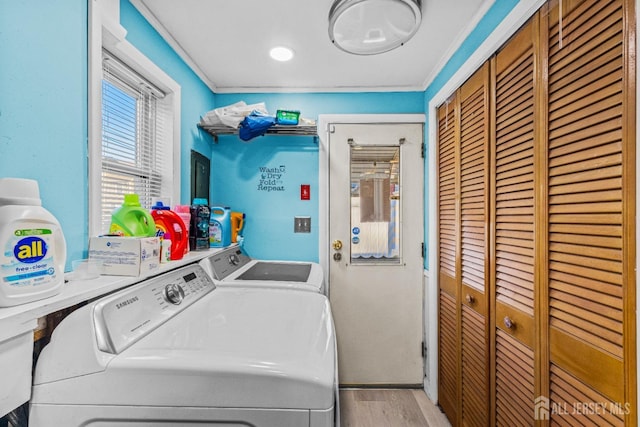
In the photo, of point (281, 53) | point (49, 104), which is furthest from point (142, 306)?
point (281, 53)

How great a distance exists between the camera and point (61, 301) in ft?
2.55

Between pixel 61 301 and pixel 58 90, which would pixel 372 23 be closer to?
pixel 58 90


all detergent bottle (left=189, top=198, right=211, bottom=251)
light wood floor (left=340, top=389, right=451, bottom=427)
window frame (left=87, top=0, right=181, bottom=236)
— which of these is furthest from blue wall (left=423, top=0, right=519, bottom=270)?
window frame (left=87, top=0, right=181, bottom=236)

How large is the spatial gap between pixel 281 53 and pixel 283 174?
90 cm

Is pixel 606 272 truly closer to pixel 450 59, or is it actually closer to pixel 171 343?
pixel 171 343

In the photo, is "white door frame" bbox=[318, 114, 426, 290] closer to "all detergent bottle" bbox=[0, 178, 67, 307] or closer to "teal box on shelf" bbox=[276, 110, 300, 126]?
"teal box on shelf" bbox=[276, 110, 300, 126]

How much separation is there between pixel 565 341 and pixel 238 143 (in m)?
2.34

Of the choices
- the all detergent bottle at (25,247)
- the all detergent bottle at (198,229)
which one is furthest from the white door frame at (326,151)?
the all detergent bottle at (25,247)

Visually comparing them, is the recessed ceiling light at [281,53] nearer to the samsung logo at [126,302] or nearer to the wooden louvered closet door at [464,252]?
the wooden louvered closet door at [464,252]

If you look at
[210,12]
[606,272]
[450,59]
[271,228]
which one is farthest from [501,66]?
[271,228]

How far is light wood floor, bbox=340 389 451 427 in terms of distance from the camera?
2.01 m

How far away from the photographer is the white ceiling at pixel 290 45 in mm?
1523

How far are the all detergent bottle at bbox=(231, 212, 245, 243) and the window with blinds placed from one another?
0.58 meters

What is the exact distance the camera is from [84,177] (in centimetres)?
114
